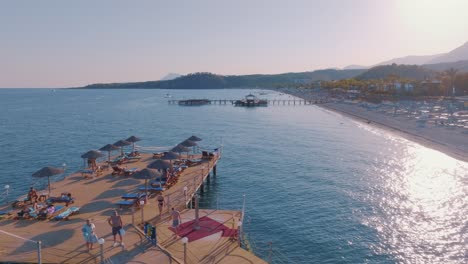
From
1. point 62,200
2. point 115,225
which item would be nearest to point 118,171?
point 62,200

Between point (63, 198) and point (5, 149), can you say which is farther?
point (5, 149)

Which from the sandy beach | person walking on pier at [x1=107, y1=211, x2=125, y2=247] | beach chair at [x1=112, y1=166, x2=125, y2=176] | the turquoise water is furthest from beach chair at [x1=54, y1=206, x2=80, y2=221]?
the sandy beach

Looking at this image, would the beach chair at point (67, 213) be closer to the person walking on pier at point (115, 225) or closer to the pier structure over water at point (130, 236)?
the pier structure over water at point (130, 236)

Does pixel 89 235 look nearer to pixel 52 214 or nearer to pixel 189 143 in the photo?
pixel 52 214

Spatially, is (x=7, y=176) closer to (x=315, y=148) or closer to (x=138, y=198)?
(x=138, y=198)

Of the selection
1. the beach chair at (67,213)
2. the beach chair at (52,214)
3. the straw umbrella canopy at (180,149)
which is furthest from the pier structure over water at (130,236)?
the straw umbrella canopy at (180,149)

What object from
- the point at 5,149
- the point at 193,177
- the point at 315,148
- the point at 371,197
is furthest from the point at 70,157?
the point at 371,197
